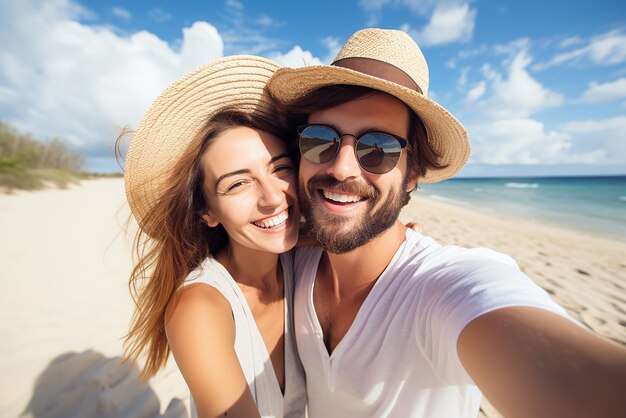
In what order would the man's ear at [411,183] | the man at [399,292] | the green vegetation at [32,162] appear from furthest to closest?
the green vegetation at [32,162]
the man's ear at [411,183]
the man at [399,292]

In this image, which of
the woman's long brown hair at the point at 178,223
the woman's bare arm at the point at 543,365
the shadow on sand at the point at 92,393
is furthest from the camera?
the shadow on sand at the point at 92,393

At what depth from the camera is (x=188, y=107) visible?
2094mm

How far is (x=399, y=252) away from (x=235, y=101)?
1.42 metres

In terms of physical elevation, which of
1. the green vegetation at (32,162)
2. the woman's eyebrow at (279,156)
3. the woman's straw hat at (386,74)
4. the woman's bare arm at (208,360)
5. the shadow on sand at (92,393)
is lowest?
Result: the green vegetation at (32,162)

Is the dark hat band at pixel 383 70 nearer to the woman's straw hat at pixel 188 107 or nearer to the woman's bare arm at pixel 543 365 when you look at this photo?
the woman's straw hat at pixel 188 107

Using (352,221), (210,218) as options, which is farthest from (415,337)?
(210,218)

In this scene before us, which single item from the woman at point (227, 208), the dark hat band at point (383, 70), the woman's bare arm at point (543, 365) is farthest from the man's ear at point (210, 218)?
the woman's bare arm at point (543, 365)

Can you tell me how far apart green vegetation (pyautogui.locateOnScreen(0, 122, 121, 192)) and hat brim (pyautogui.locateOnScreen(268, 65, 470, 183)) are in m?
18.8

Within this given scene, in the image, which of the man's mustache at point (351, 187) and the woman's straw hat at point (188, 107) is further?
the woman's straw hat at point (188, 107)

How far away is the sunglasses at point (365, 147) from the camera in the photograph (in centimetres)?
179

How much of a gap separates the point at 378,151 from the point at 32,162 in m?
29.7

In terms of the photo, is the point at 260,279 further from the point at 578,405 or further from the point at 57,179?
the point at 57,179

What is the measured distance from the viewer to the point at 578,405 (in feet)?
2.48

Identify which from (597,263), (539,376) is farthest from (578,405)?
(597,263)
